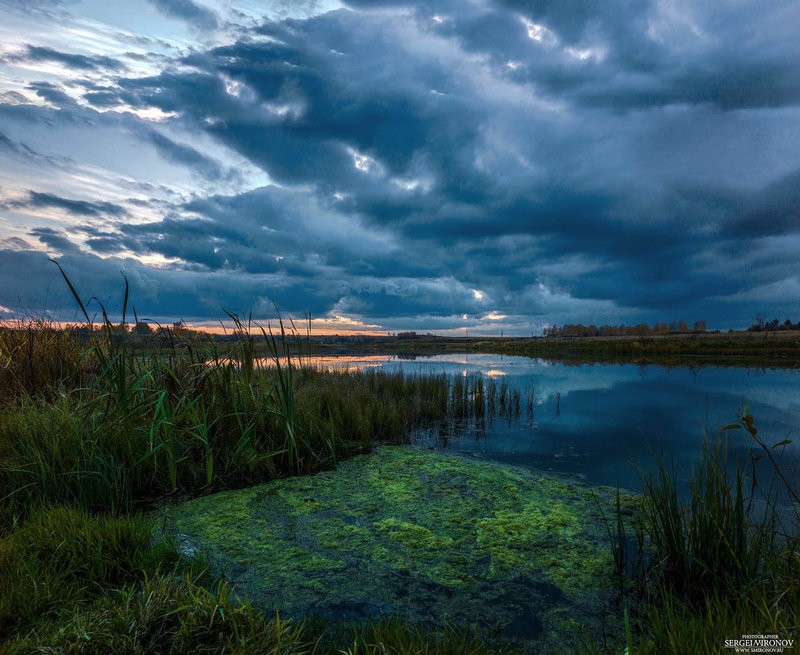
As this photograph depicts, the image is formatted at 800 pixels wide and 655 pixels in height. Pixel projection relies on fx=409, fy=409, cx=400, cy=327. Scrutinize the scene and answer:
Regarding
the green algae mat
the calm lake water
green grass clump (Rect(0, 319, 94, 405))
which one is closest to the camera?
the green algae mat

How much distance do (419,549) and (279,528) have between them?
122 cm

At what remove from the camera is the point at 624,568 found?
302 cm

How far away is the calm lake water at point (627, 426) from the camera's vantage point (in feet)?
21.7

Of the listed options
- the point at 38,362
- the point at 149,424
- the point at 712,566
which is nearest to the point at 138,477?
the point at 149,424

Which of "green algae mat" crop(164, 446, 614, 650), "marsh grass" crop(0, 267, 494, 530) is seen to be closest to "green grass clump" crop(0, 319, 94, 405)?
"marsh grass" crop(0, 267, 494, 530)

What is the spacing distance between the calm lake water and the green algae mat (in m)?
0.81

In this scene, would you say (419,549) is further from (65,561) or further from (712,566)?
(65,561)

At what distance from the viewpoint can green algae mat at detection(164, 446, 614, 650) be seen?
8.29 ft

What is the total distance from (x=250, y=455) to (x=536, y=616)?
3.24 metres

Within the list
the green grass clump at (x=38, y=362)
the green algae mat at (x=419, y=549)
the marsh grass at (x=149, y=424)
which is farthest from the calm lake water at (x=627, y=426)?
the green grass clump at (x=38, y=362)

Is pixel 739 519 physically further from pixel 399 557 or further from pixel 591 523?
pixel 399 557

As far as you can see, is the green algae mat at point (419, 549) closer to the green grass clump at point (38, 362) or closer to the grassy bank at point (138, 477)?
the grassy bank at point (138, 477)

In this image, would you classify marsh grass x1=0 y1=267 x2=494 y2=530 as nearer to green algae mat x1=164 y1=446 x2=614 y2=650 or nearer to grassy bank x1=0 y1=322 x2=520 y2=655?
grassy bank x1=0 y1=322 x2=520 y2=655

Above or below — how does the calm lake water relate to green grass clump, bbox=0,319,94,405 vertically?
below
